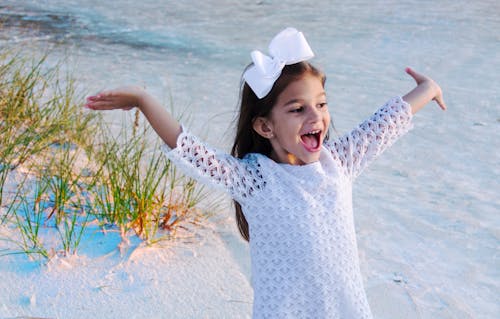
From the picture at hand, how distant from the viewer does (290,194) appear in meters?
2.06

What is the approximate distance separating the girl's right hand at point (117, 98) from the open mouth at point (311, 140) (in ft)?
1.47

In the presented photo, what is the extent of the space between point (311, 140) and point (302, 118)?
0.07 metres

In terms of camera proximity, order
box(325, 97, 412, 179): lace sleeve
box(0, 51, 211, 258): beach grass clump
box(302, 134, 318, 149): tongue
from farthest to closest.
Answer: box(0, 51, 211, 258): beach grass clump → box(325, 97, 412, 179): lace sleeve → box(302, 134, 318, 149): tongue

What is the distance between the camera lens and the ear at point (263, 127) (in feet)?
6.95

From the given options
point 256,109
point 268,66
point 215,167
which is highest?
point 268,66

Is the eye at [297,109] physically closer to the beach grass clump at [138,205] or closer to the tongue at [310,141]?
the tongue at [310,141]

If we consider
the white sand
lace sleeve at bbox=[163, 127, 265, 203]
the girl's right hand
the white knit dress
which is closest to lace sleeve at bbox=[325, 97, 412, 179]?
the white knit dress

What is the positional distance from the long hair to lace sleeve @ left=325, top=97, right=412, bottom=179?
0.69ft

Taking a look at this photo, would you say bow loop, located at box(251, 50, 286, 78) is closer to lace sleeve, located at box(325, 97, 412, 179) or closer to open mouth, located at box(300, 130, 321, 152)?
open mouth, located at box(300, 130, 321, 152)

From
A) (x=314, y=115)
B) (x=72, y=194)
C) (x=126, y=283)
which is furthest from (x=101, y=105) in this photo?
(x=72, y=194)

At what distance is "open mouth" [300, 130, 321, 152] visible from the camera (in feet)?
6.68

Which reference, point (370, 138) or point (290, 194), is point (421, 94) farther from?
point (290, 194)

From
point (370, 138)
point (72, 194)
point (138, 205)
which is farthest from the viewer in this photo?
point (72, 194)

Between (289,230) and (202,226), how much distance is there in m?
1.39
